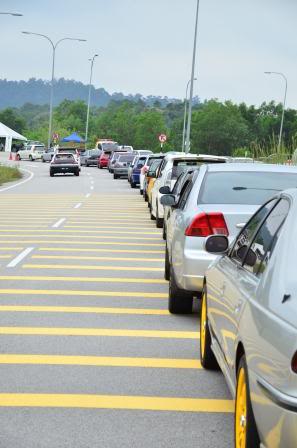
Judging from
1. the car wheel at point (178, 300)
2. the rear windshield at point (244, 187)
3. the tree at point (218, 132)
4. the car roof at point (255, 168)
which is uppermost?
the tree at point (218, 132)

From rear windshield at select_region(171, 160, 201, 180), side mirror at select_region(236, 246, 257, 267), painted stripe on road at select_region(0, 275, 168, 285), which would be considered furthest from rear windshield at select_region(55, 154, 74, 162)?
side mirror at select_region(236, 246, 257, 267)

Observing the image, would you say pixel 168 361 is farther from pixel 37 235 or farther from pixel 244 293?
pixel 37 235

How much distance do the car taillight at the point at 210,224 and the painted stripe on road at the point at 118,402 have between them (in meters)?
3.29

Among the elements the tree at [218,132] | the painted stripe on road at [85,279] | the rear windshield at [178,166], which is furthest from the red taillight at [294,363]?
the tree at [218,132]

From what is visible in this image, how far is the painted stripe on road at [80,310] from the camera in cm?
988

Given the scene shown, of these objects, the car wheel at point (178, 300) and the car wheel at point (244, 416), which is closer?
the car wheel at point (244, 416)

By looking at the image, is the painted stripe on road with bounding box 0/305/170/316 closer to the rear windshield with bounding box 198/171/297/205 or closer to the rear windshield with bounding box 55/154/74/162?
the rear windshield with bounding box 198/171/297/205

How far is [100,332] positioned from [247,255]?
11.1 ft

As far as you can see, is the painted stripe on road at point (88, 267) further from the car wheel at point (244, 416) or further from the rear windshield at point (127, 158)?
the rear windshield at point (127, 158)

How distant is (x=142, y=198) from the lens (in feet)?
116

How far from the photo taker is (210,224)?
955 centimetres

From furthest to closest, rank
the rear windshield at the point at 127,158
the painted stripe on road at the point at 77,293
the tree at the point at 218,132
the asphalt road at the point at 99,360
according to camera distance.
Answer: the tree at the point at 218,132 < the rear windshield at the point at 127,158 < the painted stripe on road at the point at 77,293 < the asphalt road at the point at 99,360

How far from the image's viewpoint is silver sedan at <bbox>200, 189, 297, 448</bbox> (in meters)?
3.93

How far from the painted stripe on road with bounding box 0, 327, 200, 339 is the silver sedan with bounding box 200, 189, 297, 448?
2346 millimetres
